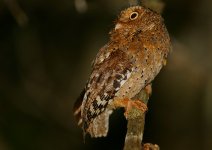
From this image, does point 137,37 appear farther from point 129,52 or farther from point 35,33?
point 35,33

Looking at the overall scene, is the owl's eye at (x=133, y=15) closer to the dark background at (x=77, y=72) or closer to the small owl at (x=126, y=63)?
the small owl at (x=126, y=63)

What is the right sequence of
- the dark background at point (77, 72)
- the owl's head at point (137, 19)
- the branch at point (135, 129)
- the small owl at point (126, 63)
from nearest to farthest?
1. the branch at point (135, 129)
2. the small owl at point (126, 63)
3. the owl's head at point (137, 19)
4. the dark background at point (77, 72)

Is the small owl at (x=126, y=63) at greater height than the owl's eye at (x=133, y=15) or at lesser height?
lesser

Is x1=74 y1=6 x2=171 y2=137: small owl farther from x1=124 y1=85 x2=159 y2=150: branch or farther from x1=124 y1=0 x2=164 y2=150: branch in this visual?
x1=124 y1=85 x2=159 y2=150: branch

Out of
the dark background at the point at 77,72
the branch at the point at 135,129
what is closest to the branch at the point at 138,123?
the branch at the point at 135,129

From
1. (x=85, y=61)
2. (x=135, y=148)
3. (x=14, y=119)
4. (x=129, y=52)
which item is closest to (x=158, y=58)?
(x=129, y=52)

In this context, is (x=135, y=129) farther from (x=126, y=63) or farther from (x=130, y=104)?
(x=126, y=63)

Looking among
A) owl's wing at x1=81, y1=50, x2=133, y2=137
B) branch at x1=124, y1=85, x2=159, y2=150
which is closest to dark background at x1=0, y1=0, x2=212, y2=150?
owl's wing at x1=81, y1=50, x2=133, y2=137

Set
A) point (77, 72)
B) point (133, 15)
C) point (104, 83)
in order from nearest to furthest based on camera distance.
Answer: point (104, 83), point (133, 15), point (77, 72)

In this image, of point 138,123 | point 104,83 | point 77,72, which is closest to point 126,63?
point 104,83
